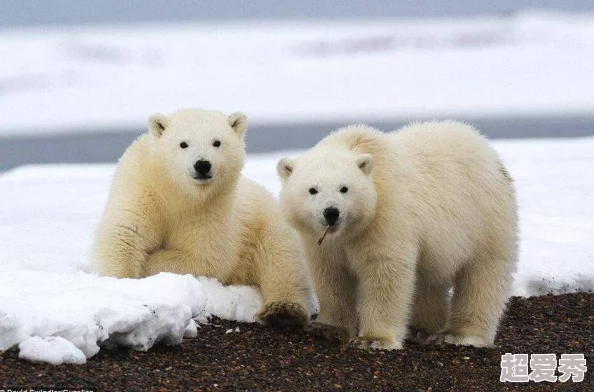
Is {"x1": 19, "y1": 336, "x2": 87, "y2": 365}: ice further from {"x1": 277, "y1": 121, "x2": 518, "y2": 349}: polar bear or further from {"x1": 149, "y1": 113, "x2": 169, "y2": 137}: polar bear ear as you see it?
{"x1": 149, "y1": 113, "x2": 169, "y2": 137}: polar bear ear

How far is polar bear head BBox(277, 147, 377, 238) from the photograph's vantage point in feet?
17.2

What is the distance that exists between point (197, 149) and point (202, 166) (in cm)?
12

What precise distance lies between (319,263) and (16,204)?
185 inches

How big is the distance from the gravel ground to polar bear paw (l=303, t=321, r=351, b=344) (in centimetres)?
8

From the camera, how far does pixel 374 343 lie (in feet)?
17.9

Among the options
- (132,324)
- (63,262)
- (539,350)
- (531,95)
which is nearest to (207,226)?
(63,262)

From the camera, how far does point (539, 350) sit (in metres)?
5.80

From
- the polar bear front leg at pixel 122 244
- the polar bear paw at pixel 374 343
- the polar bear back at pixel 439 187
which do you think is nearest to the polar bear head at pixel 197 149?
the polar bear front leg at pixel 122 244

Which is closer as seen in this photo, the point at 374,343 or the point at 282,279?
the point at 374,343

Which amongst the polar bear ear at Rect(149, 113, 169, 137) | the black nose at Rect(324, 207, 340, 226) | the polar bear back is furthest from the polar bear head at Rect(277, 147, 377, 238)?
the polar bear ear at Rect(149, 113, 169, 137)

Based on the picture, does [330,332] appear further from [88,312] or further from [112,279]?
[88,312]

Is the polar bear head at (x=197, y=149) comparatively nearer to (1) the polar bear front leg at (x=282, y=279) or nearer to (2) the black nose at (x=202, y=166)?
(2) the black nose at (x=202, y=166)

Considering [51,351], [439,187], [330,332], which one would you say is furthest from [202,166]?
[51,351]

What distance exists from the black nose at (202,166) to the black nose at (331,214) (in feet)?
2.88
